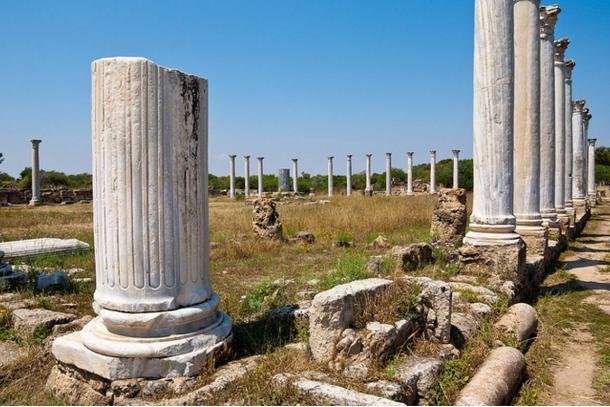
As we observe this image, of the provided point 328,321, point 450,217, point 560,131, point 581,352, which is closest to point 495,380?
point 328,321

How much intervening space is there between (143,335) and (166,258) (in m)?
0.58

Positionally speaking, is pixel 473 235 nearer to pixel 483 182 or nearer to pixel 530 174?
pixel 483 182

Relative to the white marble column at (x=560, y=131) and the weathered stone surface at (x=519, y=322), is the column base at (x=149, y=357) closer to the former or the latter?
the weathered stone surface at (x=519, y=322)

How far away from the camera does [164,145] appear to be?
3545 millimetres

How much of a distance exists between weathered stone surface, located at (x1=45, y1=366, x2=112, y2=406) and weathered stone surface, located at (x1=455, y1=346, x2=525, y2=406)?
2.58m

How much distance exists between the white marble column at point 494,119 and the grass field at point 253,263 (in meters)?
2.11

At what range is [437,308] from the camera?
4.45 meters

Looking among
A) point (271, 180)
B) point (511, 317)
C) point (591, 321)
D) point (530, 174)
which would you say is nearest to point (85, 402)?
point (511, 317)

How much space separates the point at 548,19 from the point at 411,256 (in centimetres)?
812

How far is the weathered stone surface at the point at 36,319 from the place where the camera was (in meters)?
5.04

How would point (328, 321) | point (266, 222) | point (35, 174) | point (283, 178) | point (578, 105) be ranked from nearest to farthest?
point (328, 321) < point (266, 222) < point (578, 105) < point (35, 174) < point (283, 178)

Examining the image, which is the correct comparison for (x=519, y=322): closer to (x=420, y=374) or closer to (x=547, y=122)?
(x=420, y=374)

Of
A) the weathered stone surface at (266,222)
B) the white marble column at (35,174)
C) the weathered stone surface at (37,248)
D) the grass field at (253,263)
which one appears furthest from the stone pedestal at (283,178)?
the weathered stone surface at (37,248)

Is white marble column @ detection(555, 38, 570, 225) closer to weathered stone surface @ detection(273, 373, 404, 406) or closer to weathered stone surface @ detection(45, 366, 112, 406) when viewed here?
weathered stone surface @ detection(273, 373, 404, 406)
